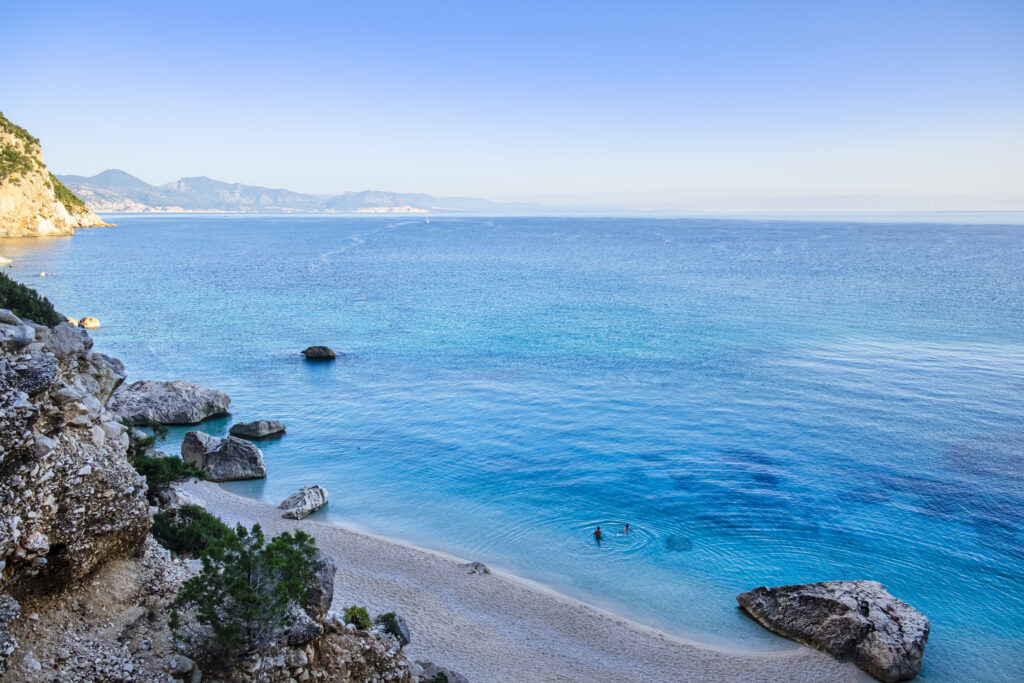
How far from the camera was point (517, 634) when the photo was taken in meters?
24.5

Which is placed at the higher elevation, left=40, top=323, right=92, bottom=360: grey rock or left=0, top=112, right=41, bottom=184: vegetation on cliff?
left=0, top=112, right=41, bottom=184: vegetation on cliff

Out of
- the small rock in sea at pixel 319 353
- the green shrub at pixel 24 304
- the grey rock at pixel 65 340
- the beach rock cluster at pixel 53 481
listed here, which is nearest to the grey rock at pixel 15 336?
the beach rock cluster at pixel 53 481

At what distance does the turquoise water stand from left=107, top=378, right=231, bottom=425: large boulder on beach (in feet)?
4.82

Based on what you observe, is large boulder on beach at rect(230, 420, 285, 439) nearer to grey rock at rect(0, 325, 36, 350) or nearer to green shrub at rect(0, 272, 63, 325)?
green shrub at rect(0, 272, 63, 325)

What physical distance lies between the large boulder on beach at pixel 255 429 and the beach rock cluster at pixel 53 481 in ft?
90.2

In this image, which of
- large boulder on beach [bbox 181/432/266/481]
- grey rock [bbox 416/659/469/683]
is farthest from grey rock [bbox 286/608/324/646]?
large boulder on beach [bbox 181/432/266/481]

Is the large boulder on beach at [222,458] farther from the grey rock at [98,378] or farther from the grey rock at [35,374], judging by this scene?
the grey rock at [35,374]

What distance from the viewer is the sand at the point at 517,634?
22516 mm

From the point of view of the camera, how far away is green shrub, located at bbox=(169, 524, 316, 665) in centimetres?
1377

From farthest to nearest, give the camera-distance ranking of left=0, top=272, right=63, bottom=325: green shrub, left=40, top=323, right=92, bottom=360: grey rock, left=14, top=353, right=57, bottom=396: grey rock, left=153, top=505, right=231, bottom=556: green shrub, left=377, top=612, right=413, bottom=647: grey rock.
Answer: left=0, top=272, right=63, bottom=325: green shrub
left=377, top=612, right=413, bottom=647: grey rock
left=40, top=323, right=92, bottom=360: grey rock
left=153, top=505, right=231, bottom=556: green shrub
left=14, top=353, right=57, bottom=396: grey rock

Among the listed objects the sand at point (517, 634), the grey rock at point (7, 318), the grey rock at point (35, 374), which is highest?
the grey rock at point (7, 318)

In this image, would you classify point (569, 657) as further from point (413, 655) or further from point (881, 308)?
point (881, 308)

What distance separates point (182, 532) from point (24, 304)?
9.63m

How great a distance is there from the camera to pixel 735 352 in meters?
66.9
